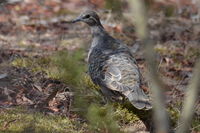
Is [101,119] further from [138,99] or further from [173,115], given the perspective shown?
[173,115]

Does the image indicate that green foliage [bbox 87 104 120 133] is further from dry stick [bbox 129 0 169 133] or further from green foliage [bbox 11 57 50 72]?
green foliage [bbox 11 57 50 72]

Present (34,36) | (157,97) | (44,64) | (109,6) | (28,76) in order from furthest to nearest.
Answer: (34,36) < (44,64) < (28,76) < (109,6) < (157,97)

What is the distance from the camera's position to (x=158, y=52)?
33.5 feet

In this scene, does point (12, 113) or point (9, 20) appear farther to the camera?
point (9, 20)

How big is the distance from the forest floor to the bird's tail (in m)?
0.25

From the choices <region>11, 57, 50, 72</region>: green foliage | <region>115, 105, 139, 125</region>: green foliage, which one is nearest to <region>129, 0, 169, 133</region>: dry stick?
<region>115, 105, 139, 125</region>: green foliage

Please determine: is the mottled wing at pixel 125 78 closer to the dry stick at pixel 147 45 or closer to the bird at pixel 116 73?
the bird at pixel 116 73

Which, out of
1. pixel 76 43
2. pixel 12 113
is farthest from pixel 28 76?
pixel 76 43

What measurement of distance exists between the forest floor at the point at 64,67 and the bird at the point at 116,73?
198 millimetres

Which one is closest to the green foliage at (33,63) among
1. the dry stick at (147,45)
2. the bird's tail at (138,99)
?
the bird's tail at (138,99)

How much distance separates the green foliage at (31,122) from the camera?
6125mm

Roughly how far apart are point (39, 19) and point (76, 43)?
2.16 metres

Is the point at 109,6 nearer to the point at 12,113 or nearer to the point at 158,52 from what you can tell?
the point at 12,113

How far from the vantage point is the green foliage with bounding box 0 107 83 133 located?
20.1 ft
